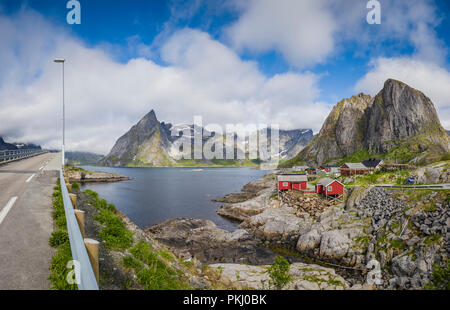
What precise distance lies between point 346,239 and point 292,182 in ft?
106

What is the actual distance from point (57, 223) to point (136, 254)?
17.3 ft

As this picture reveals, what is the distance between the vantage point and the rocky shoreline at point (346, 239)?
79.0 ft

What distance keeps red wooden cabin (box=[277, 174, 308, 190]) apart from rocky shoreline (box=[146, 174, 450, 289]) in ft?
45.3

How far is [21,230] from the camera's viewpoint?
9.28 m

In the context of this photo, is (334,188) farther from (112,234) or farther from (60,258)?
(60,258)

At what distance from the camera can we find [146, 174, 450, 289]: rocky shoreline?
24084 mm

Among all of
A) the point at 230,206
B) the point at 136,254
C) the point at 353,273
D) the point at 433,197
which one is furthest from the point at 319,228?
the point at 136,254

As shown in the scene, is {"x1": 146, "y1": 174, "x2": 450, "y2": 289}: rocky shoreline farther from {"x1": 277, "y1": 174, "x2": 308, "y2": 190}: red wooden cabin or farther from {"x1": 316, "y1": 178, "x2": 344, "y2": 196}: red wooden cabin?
{"x1": 277, "y1": 174, "x2": 308, "y2": 190}: red wooden cabin

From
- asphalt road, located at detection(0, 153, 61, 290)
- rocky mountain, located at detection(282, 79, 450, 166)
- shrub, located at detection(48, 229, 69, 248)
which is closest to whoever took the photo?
asphalt road, located at detection(0, 153, 61, 290)

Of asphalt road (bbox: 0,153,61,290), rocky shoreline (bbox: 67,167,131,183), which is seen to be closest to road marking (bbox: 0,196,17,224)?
asphalt road (bbox: 0,153,61,290)

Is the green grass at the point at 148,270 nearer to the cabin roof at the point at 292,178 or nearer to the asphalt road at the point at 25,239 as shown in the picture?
the asphalt road at the point at 25,239

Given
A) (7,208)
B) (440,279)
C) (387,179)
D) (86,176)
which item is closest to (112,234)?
(7,208)

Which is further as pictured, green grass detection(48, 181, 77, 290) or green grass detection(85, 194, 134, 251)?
green grass detection(85, 194, 134, 251)

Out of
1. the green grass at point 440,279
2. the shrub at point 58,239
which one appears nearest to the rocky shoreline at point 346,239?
the green grass at point 440,279
